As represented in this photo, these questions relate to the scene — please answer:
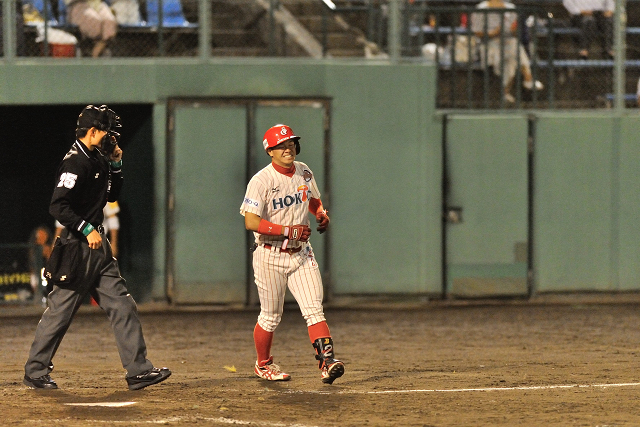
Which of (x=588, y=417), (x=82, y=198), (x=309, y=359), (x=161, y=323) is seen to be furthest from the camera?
(x=161, y=323)

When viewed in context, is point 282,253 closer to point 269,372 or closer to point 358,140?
point 269,372

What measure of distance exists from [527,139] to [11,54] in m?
6.50

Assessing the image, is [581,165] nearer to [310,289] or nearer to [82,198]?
[310,289]

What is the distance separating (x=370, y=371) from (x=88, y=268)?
252cm

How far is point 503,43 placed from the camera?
1373 centimetres

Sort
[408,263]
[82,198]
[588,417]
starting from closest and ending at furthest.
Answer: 1. [588,417]
2. [82,198]
3. [408,263]

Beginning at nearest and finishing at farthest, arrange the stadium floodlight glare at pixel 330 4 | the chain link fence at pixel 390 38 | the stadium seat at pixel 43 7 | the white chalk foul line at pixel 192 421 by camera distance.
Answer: the white chalk foul line at pixel 192 421, the stadium seat at pixel 43 7, the chain link fence at pixel 390 38, the stadium floodlight glare at pixel 330 4

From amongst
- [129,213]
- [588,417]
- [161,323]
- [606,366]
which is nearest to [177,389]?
[588,417]

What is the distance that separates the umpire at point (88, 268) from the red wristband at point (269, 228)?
107 cm

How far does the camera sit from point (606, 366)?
339 inches

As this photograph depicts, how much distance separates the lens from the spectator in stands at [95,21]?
42.5ft

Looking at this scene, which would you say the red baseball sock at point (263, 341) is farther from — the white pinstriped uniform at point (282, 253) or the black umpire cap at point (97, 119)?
the black umpire cap at point (97, 119)

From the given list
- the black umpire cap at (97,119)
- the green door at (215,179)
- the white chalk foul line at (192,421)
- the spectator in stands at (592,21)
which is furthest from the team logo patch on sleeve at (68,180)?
the spectator in stands at (592,21)

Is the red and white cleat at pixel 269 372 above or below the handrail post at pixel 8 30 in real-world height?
below
